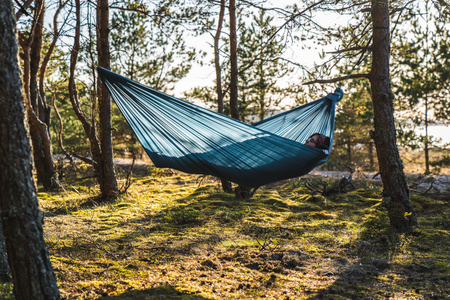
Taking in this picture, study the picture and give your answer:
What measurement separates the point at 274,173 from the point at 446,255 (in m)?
1.47

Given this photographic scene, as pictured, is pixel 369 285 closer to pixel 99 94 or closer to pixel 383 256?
pixel 383 256

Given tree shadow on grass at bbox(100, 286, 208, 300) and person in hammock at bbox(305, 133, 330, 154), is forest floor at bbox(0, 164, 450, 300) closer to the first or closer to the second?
tree shadow on grass at bbox(100, 286, 208, 300)

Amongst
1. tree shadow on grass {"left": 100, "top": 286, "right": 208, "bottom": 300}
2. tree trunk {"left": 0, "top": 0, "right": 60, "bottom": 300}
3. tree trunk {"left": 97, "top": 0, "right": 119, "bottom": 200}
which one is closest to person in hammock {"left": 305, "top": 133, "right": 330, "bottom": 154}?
tree shadow on grass {"left": 100, "top": 286, "right": 208, "bottom": 300}

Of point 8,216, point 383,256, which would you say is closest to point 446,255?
point 383,256

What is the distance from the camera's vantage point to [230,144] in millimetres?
2420

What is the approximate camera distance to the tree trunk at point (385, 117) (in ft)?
10.2

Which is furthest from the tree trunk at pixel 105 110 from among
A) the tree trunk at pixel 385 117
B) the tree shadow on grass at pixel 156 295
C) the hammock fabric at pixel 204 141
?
the tree trunk at pixel 385 117

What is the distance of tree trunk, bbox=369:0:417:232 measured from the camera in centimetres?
311

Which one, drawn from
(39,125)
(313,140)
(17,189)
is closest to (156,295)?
(17,189)

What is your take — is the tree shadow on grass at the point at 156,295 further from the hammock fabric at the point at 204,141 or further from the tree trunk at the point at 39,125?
the tree trunk at the point at 39,125

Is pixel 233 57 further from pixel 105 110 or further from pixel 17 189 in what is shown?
pixel 17 189

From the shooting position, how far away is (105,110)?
158 inches

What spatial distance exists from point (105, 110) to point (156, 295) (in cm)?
261

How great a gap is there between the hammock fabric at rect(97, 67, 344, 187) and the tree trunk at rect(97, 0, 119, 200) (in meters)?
1.61
